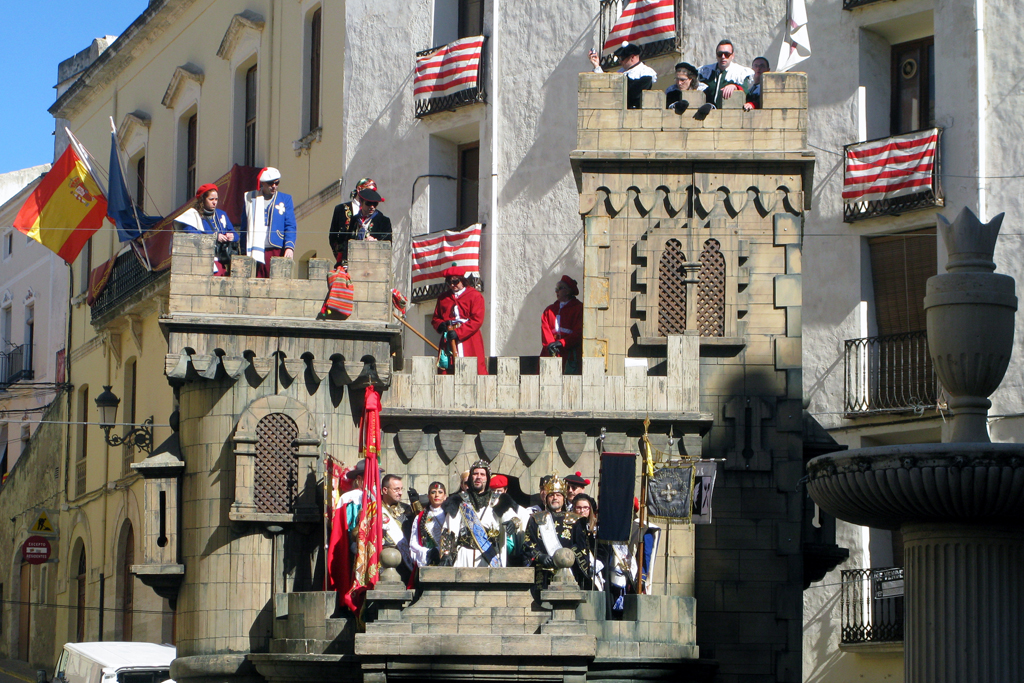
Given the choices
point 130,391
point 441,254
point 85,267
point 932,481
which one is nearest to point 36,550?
point 130,391

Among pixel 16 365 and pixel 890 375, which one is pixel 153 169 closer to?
pixel 16 365

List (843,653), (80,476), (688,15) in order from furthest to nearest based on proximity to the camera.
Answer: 1. (80,476)
2. (688,15)
3. (843,653)

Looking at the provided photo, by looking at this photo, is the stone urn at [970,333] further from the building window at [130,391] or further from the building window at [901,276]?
the building window at [130,391]

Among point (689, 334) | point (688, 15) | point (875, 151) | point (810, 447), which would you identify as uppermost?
point (688, 15)

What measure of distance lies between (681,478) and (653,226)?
388 cm

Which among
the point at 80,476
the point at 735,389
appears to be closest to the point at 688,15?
the point at 735,389

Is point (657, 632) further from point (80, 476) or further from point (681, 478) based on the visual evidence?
point (80, 476)

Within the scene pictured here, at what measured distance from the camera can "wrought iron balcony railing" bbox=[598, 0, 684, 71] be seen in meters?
29.8

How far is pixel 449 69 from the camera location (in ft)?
107

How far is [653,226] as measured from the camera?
22.5 metres

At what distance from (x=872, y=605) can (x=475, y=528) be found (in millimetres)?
9574

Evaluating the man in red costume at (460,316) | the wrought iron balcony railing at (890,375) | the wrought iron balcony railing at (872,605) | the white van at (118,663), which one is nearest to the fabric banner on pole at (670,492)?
the man in red costume at (460,316)

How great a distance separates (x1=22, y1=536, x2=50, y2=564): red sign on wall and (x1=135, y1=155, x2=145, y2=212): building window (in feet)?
29.1

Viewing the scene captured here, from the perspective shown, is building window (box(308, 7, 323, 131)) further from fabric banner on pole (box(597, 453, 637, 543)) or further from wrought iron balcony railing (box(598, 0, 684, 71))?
fabric banner on pole (box(597, 453, 637, 543))
